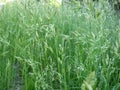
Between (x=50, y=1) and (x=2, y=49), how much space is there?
46.8 inches

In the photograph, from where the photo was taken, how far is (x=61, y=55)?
1938mm

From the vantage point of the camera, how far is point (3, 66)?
2186mm

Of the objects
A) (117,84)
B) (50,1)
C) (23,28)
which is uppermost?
(50,1)

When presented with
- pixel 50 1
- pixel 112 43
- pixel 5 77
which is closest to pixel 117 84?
pixel 112 43

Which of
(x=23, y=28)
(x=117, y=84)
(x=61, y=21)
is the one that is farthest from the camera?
(x=61, y=21)

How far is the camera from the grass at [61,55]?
1860 mm

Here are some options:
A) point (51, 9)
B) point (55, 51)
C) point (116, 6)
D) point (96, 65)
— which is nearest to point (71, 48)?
point (55, 51)

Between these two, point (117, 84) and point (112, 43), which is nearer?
point (117, 84)

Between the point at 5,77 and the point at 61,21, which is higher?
the point at 61,21

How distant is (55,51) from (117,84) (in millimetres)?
627

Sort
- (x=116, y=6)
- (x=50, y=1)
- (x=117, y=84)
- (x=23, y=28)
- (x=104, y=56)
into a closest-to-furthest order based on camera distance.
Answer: (x=117, y=84) → (x=104, y=56) → (x=23, y=28) → (x=50, y=1) → (x=116, y=6)

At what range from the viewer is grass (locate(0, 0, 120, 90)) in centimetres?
186

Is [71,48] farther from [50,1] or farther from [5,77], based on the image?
[50,1]

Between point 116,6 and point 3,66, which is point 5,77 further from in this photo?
point 116,6
